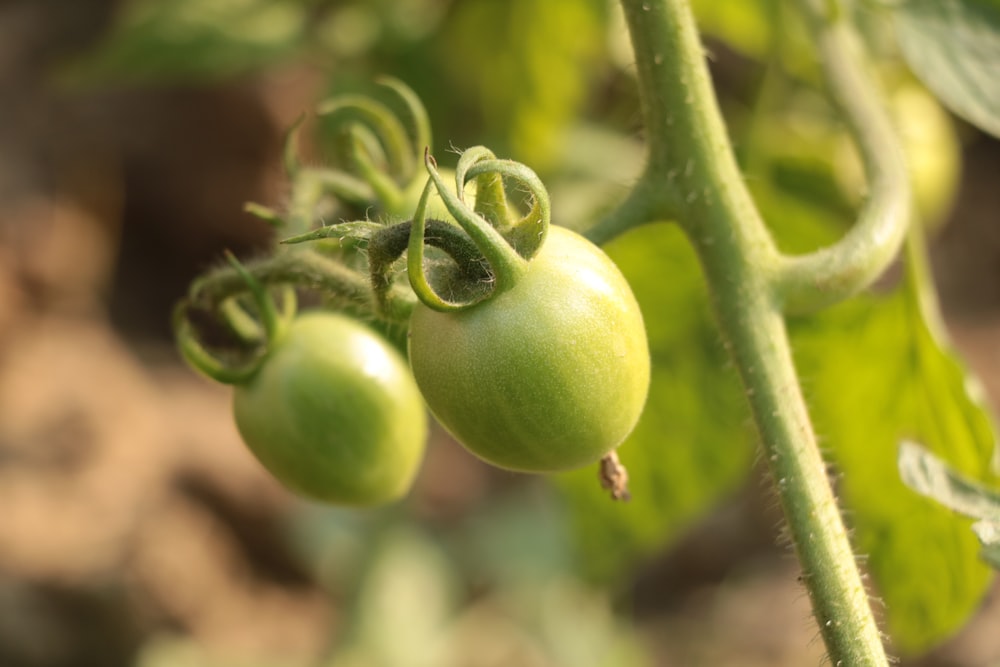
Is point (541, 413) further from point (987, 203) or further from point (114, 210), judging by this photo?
point (987, 203)

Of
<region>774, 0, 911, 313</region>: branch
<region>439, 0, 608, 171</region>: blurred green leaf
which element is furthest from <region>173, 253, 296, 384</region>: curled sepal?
<region>439, 0, 608, 171</region>: blurred green leaf

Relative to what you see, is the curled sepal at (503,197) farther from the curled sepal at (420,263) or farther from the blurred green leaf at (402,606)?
the blurred green leaf at (402,606)

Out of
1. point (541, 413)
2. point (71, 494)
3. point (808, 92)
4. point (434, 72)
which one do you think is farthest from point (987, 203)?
point (541, 413)

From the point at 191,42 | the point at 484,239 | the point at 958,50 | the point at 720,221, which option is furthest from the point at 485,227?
the point at 191,42

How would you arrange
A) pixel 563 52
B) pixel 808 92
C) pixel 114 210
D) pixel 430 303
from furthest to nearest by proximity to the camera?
pixel 114 210, pixel 808 92, pixel 563 52, pixel 430 303

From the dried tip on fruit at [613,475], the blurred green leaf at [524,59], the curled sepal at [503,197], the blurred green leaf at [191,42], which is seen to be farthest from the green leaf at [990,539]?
the blurred green leaf at [191,42]

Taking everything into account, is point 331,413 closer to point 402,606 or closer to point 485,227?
point 485,227

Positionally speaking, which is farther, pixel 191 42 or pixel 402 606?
pixel 402 606

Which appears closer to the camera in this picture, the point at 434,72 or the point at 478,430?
the point at 478,430
